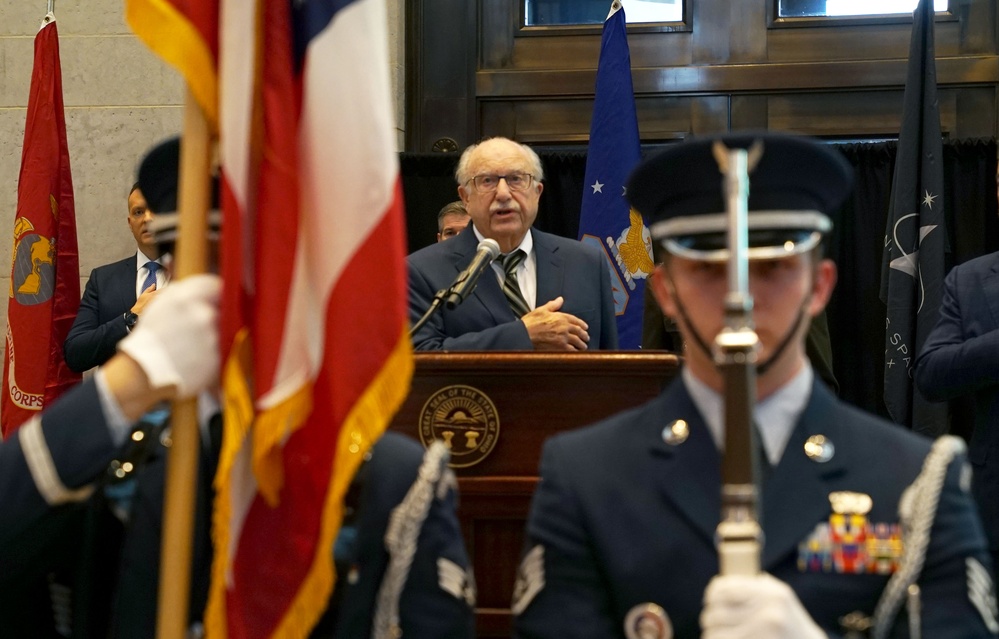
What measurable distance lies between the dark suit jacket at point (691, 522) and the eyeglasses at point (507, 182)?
8.58 feet

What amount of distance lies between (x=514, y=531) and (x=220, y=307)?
1.58m

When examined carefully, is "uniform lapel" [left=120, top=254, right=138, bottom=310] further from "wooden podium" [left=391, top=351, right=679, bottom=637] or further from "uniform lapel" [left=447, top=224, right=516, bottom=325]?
"wooden podium" [left=391, top=351, right=679, bottom=637]

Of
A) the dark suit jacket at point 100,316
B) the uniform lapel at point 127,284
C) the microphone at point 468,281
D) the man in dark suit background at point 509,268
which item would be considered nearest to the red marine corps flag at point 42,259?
the dark suit jacket at point 100,316

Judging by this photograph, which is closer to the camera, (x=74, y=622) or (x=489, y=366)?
(x=74, y=622)

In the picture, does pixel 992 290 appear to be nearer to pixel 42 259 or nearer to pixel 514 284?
pixel 514 284

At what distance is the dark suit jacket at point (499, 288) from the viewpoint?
4098 mm

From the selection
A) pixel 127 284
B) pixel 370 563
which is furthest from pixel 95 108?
pixel 370 563

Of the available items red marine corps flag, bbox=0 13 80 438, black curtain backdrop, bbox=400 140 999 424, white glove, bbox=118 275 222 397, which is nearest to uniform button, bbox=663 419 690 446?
white glove, bbox=118 275 222 397

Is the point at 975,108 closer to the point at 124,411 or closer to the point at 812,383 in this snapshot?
the point at 812,383

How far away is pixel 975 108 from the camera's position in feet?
20.3

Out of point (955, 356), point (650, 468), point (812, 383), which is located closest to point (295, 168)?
point (650, 468)

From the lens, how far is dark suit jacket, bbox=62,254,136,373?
486cm

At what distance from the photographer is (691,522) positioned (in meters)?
1.73

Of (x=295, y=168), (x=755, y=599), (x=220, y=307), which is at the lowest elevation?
(x=755, y=599)
